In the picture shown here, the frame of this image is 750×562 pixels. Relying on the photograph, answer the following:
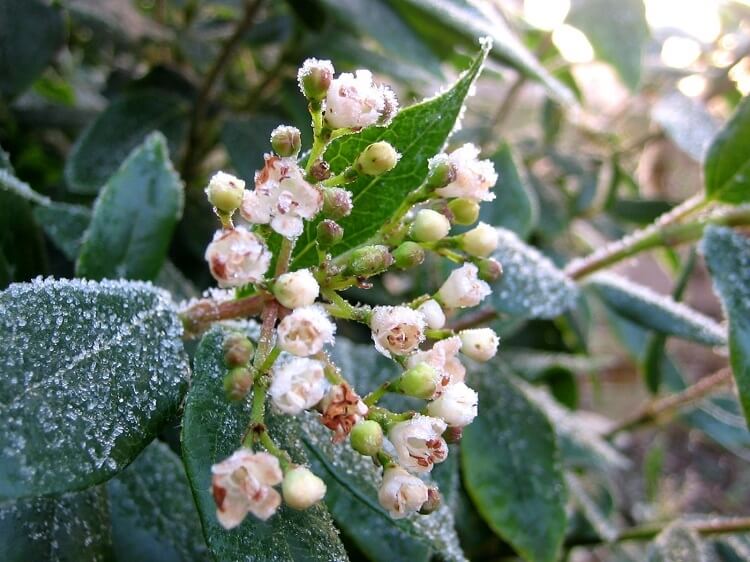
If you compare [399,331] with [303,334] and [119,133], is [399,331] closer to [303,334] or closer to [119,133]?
[303,334]

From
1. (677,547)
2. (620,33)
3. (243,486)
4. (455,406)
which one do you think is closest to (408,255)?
(455,406)

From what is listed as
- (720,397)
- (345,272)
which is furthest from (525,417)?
(720,397)

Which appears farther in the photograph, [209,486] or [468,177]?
[468,177]

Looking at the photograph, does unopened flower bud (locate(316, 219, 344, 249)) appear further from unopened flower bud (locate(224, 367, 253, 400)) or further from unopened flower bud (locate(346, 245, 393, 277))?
unopened flower bud (locate(224, 367, 253, 400))

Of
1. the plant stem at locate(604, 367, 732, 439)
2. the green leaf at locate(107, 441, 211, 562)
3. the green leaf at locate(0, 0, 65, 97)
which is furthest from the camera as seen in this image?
the plant stem at locate(604, 367, 732, 439)

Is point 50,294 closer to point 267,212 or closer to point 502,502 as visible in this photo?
point 267,212

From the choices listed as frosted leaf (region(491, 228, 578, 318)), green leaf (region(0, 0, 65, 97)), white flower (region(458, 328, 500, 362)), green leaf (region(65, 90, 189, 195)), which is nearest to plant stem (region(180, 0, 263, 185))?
green leaf (region(65, 90, 189, 195))

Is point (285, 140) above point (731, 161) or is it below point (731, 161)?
below
